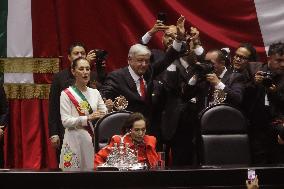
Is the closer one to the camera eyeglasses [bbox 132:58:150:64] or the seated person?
the seated person

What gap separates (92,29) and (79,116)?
6.24 feet

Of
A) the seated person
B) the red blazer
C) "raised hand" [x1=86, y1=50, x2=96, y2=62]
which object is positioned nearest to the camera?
the red blazer

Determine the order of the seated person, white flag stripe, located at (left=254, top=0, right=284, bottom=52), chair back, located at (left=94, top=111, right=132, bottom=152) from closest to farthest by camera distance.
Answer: the seated person < chair back, located at (left=94, top=111, right=132, bottom=152) < white flag stripe, located at (left=254, top=0, right=284, bottom=52)

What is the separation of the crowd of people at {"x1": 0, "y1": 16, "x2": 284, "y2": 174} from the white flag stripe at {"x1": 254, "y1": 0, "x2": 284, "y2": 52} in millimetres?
910

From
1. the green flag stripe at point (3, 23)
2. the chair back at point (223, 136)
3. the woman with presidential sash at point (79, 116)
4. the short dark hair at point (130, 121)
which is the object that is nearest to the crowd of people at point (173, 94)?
the woman with presidential sash at point (79, 116)

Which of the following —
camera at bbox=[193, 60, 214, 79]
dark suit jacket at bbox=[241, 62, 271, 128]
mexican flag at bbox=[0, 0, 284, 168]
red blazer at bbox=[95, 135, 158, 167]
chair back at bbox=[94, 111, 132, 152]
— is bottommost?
red blazer at bbox=[95, 135, 158, 167]

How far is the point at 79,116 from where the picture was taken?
556cm

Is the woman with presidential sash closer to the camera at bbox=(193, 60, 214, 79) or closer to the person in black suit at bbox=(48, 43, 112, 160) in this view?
the person in black suit at bbox=(48, 43, 112, 160)

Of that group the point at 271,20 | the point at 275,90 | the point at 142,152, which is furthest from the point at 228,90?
the point at 271,20

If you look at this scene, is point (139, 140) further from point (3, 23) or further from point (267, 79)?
point (3, 23)

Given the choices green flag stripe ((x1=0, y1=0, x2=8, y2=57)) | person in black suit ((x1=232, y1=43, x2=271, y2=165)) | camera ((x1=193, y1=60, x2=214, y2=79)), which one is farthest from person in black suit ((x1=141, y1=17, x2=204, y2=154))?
green flag stripe ((x1=0, y1=0, x2=8, y2=57))

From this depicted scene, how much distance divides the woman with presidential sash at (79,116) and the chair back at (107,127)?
15cm

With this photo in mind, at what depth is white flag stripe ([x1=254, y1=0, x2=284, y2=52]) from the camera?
285 inches

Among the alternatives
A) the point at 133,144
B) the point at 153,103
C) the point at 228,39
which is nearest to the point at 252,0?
the point at 228,39
